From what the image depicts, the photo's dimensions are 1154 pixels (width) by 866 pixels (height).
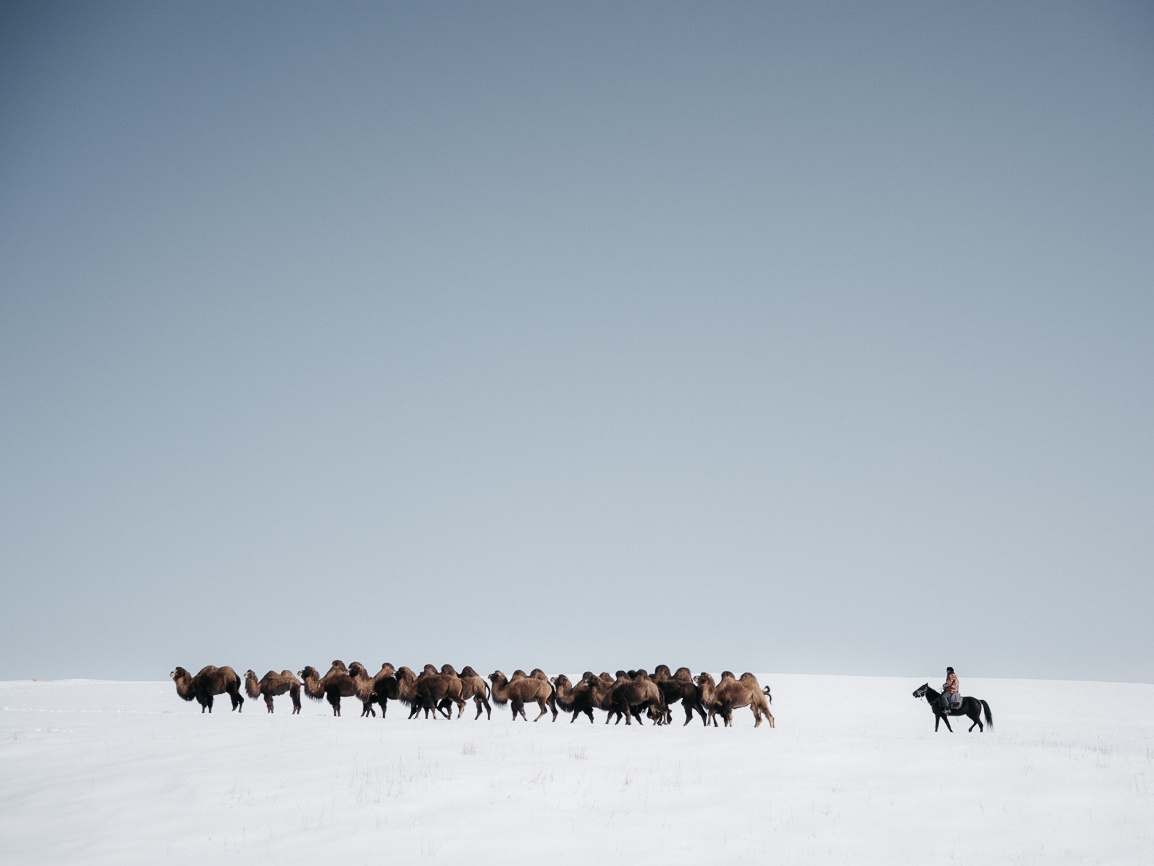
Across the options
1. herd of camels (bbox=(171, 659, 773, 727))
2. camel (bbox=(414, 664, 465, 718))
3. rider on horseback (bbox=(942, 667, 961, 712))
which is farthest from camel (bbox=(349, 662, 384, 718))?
rider on horseback (bbox=(942, 667, 961, 712))

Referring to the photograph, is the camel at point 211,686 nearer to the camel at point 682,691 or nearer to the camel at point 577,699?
the camel at point 577,699

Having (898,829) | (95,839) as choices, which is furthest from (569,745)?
(95,839)

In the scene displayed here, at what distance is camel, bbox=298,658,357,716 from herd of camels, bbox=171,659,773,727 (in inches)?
1.0

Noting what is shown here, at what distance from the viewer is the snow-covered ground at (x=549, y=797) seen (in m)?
12.2

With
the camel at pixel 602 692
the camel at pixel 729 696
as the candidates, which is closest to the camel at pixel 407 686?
the camel at pixel 602 692

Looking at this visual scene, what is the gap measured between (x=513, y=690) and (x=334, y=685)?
14.4 feet

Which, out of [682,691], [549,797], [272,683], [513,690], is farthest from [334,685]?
[549,797]

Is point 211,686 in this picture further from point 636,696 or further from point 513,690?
point 636,696

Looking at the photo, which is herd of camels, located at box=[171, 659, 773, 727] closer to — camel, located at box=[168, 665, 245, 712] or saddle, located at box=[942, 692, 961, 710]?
camel, located at box=[168, 665, 245, 712]

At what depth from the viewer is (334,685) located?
25906 millimetres

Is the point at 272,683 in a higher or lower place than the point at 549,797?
higher

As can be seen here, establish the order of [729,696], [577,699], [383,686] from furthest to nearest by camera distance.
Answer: [383,686]
[577,699]
[729,696]

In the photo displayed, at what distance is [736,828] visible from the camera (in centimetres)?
1300

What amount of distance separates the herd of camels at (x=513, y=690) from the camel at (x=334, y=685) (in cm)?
2
